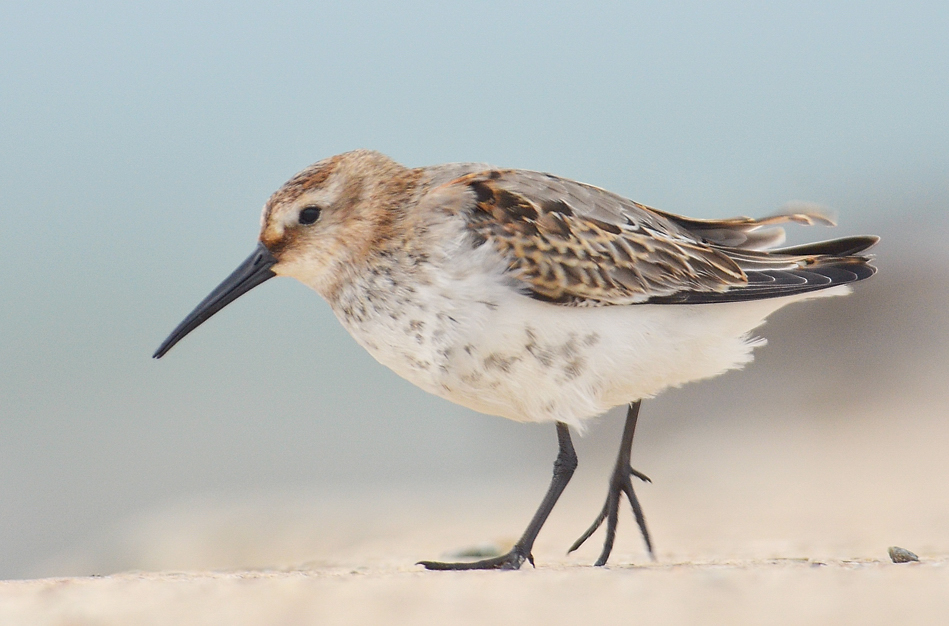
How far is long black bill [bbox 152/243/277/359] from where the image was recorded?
4555mm

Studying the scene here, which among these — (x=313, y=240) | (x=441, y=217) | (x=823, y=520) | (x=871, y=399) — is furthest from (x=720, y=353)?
(x=871, y=399)

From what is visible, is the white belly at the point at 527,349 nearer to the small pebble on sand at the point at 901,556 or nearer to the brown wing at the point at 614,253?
the brown wing at the point at 614,253

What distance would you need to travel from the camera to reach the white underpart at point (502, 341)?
4012 mm

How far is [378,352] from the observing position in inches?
167

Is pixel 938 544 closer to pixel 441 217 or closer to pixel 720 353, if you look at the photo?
pixel 720 353

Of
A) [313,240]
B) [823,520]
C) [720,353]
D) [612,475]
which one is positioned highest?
[313,240]

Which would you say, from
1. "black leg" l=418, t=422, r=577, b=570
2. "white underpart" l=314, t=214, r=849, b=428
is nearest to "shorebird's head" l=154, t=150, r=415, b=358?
"white underpart" l=314, t=214, r=849, b=428

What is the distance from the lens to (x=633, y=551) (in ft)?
21.3

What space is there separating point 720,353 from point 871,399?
720 cm

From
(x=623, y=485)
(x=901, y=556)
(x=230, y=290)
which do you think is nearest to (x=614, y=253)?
(x=623, y=485)

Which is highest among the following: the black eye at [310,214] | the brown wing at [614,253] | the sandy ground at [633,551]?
the black eye at [310,214]

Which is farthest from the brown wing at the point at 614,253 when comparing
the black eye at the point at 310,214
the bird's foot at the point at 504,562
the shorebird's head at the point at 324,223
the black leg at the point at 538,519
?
the bird's foot at the point at 504,562

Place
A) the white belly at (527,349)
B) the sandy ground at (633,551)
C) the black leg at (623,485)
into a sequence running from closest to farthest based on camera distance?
the sandy ground at (633,551), the white belly at (527,349), the black leg at (623,485)

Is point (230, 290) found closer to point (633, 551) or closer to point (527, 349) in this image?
point (527, 349)
